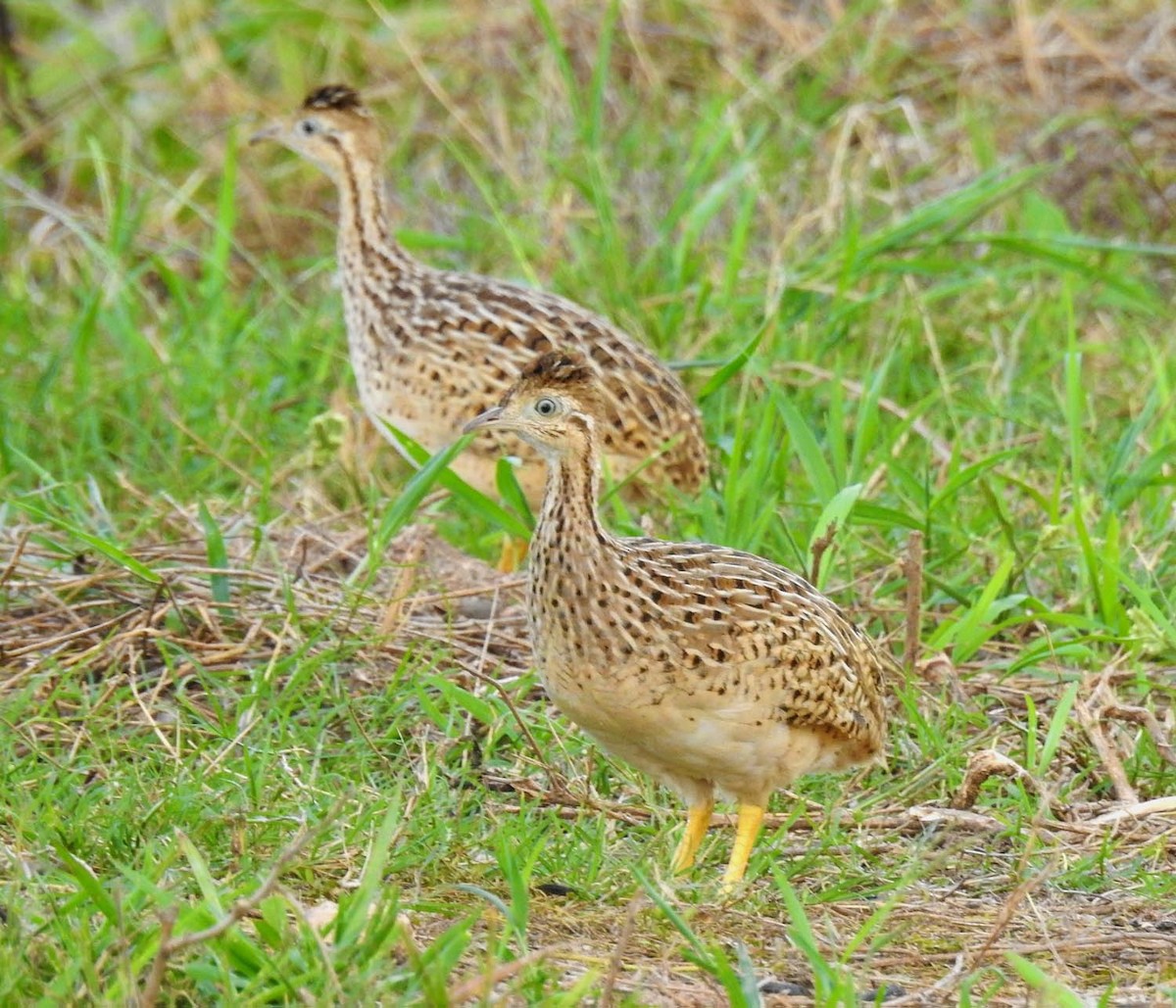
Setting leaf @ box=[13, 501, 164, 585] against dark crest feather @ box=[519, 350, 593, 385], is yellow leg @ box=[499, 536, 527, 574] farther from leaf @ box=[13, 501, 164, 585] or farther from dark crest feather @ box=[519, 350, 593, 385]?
dark crest feather @ box=[519, 350, 593, 385]

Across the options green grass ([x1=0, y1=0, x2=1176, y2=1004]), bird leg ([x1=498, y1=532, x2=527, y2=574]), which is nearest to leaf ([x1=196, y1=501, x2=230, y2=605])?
green grass ([x1=0, y1=0, x2=1176, y2=1004])

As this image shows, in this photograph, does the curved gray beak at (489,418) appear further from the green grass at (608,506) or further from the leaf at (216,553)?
the leaf at (216,553)

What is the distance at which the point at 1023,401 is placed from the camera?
734cm

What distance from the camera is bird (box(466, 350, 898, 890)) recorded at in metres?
4.35

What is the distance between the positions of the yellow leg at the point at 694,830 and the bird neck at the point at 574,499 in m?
0.65

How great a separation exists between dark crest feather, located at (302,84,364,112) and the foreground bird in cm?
69

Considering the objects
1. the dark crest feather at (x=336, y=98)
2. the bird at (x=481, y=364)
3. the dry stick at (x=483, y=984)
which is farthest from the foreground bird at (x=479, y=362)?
the dry stick at (x=483, y=984)

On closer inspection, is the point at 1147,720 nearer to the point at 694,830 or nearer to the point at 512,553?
the point at 694,830

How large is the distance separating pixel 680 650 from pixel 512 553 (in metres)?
2.13

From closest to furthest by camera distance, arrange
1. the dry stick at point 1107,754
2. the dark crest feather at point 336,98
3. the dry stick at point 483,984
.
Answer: the dry stick at point 483,984 < the dry stick at point 1107,754 < the dark crest feather at point 336,98

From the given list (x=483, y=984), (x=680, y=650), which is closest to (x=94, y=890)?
(x=483, y=984)

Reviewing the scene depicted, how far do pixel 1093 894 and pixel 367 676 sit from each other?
6.37 feet

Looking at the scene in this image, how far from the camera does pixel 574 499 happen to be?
456 cm

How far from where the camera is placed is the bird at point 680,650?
4348 mm
